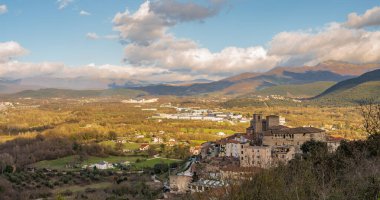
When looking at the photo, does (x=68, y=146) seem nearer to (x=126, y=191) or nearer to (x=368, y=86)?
(x=126, y=191)

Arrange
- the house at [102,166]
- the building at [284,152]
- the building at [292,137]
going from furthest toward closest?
the house at [102,166]
the building at [292,137]
the building at [284,152]

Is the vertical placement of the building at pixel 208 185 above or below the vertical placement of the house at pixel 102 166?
above

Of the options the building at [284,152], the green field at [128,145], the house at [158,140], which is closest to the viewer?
the building at [284,152]

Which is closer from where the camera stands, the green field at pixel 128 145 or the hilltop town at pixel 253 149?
the hilltop town at pixel 253 149

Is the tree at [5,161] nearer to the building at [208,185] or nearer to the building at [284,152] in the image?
the building at [284,152]

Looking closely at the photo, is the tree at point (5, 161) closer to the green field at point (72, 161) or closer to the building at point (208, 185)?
the green field at point (72, 161)

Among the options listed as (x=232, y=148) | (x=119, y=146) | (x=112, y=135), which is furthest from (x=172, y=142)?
(x=232, y=148)

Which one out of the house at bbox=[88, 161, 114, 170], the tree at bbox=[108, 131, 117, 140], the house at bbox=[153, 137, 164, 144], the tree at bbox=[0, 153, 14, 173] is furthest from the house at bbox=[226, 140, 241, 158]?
the tree at bbox=[108, 131, 117, 140]

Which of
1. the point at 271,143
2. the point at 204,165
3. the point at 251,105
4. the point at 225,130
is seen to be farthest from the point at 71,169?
the point at 251,105

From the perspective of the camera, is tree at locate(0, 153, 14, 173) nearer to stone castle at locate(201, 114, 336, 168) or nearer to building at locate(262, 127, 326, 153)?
stone castle at locate(201, 114, 336, 168)

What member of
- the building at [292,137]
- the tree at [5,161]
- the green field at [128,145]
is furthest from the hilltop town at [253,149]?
the tree at [5,161]

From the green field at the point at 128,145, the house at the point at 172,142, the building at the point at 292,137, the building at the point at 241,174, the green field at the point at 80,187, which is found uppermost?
the building at the point at 241,174
